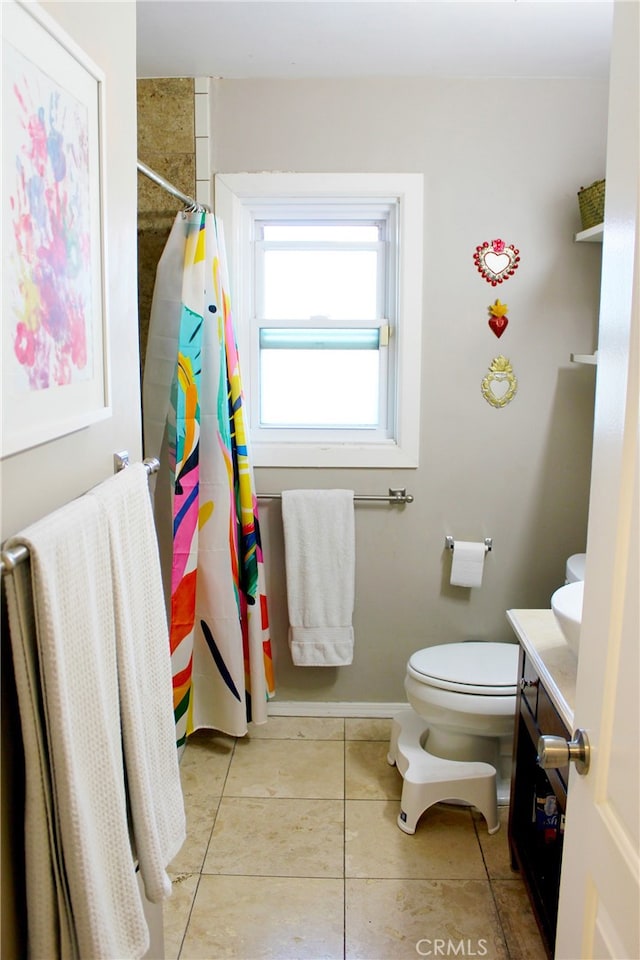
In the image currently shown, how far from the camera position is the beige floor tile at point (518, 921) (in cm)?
198

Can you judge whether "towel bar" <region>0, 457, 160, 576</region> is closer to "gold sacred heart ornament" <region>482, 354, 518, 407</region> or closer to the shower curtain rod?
the shower curtain rod

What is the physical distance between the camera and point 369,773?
2775mm

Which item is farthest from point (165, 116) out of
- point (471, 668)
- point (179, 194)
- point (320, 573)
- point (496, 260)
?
point (471, 668)

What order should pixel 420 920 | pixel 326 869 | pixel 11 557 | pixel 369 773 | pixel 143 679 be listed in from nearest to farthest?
pixel 11 557 → pixel 143 679 → pixel 420 920 → pixel 326 869 → pixel 369 773

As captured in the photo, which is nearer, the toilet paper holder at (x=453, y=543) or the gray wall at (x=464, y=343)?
the gray wall at (x=464, y=343)

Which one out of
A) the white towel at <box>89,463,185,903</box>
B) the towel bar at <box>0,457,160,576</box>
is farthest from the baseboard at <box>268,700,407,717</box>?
the towel bar at <box>0,457,160,576</box>

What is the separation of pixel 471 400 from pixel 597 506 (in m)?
1.89

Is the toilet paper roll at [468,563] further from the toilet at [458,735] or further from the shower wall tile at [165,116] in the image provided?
the shower wall tile at [165,116]

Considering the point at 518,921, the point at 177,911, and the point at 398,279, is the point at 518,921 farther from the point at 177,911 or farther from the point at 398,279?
the point at 398,279

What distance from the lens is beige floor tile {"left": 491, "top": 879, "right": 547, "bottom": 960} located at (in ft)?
6.49

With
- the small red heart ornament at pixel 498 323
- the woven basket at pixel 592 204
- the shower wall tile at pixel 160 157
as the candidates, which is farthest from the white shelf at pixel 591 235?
the shower wall tile at pixel 160 157

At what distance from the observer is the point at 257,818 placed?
2.52m

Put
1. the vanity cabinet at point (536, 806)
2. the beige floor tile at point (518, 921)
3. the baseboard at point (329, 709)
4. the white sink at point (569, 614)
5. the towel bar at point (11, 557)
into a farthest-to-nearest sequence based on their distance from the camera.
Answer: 1. the baseboard at point (329, 709)
2. the beige floor tile at point (518, 921)
3. the vanity cabinet at point (536, 806)
4. the white sink at point (569, 614)
5. the towel bar at point (11, 557)

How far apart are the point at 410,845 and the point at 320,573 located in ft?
3.17
